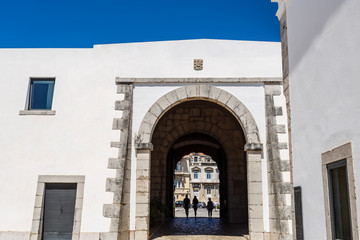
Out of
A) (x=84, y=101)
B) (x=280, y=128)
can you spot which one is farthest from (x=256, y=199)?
(x=84, y=101)

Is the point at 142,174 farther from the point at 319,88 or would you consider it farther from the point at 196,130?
the point at 319,88

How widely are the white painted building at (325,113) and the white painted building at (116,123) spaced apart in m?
3.17

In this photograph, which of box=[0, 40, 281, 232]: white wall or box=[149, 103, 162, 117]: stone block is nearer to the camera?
box=[0, 40, 281, 232]: white wall

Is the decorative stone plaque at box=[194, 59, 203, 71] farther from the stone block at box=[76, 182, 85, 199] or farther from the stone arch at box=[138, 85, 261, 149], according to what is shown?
the stone block at box=[76, 182, 85, 199]

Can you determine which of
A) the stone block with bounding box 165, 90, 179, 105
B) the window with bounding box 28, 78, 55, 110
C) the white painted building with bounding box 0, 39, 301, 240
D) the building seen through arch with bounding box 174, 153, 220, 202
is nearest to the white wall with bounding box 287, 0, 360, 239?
the white painted building with bounding box 0, 39, 301, 240

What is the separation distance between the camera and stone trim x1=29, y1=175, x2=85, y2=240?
7.90 meters

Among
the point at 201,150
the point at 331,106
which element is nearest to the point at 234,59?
the point at 331,106

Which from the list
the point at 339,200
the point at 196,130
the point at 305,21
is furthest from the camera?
the point at 196,130

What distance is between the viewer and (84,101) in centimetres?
862

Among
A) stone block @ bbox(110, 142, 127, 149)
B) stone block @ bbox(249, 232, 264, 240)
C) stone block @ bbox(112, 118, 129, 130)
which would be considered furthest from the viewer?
stone block @ bbox(112, 118, 129, 130)

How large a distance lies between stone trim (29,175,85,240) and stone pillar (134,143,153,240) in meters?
1.19

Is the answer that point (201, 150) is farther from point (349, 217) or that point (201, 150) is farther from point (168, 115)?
point (349, 217)

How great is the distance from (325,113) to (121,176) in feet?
16.5

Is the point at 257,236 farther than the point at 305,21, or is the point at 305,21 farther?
the point at 257,236
